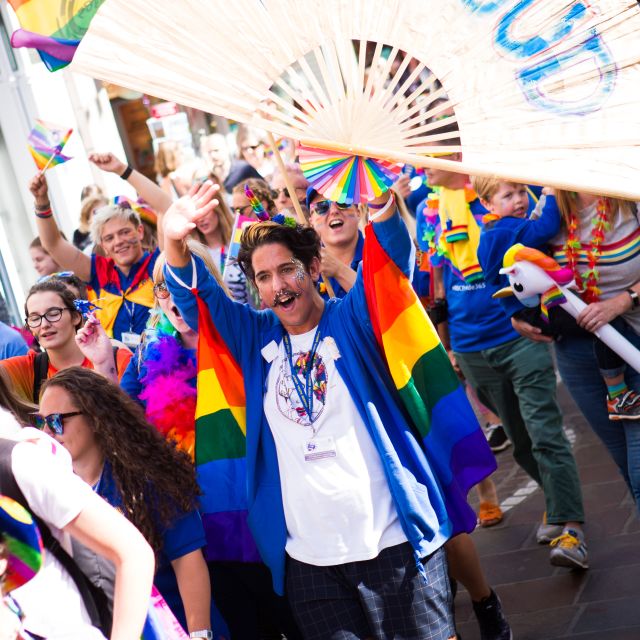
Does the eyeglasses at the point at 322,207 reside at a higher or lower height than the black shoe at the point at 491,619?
higher

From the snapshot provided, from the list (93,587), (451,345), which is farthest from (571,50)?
(451,345)

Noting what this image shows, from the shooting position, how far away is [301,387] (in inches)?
147

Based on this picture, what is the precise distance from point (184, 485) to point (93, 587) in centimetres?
80

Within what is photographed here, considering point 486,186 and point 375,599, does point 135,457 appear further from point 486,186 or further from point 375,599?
point 486,186

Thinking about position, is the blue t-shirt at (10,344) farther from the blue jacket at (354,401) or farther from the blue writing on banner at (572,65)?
the blue writing on banner at (572,65)

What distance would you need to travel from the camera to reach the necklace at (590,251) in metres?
4.45

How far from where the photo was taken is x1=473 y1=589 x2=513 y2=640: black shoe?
14.1 feet

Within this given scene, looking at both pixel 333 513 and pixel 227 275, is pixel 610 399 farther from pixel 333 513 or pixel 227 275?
pixel 227 275

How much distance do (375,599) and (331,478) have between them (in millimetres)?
414

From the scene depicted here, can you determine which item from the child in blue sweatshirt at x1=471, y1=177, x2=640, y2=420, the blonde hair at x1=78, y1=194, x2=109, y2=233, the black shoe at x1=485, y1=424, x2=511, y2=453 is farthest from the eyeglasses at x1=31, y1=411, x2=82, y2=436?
the blonde hair at x1=78, y1=194, x2=109, y2=233

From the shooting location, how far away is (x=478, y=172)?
3.19m

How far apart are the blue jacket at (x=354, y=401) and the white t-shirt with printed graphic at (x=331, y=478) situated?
0.15ft

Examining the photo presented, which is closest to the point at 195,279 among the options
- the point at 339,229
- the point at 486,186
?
the point at 339,229

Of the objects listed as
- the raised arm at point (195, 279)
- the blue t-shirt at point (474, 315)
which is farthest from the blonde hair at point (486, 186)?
the raised arm at point (195, 279)
